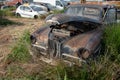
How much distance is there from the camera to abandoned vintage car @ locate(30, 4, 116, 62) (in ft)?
20.6

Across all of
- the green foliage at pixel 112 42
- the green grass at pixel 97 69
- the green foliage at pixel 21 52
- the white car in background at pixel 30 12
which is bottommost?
the white car in background at pixel 30 12

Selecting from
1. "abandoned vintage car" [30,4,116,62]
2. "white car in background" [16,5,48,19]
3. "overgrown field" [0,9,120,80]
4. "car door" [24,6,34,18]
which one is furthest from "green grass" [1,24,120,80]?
"car door" [24,6,34,18]

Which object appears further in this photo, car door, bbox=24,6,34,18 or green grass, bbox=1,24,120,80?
car door, bbox=24,6,34,18

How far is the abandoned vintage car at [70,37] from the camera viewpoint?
6.27 metres

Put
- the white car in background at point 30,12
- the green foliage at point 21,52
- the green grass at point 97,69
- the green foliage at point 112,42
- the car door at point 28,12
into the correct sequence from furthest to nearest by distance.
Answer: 1. the car door at point 28,12
2. the white car in background at point 30,12
3. the green foliage at point 21,52
4. the green foliage at point 112,42
5. the green grass at point 97,69

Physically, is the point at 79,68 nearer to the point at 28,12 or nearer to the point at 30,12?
the point at 30,12

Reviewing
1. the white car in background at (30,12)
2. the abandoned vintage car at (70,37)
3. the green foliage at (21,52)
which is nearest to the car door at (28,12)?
the white car in background at (30,12)

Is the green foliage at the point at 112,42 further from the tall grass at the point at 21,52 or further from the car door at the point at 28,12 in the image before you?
the car door at the point at 28,12

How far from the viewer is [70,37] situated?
682cm

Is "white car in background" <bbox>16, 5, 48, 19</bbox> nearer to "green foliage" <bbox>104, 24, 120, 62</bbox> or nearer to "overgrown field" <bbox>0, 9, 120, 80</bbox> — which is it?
"overgrown field" <bbox>0, 9, 120, 80</bbox>

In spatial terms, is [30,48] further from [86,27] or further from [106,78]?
[106,78]

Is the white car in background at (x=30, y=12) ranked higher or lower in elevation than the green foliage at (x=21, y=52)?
lower

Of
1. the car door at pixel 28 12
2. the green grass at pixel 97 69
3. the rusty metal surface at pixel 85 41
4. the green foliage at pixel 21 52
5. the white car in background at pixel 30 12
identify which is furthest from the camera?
the car door at pixel 28 12

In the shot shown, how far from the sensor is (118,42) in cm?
657
